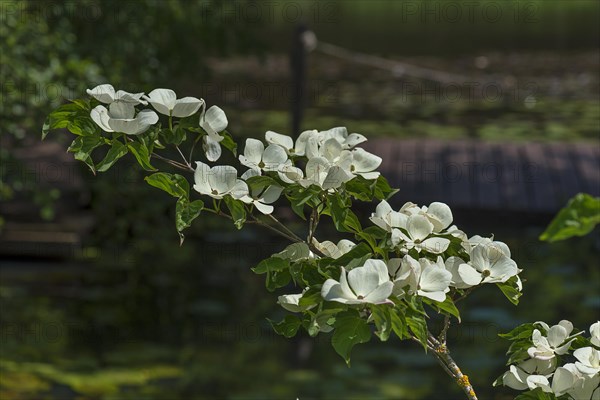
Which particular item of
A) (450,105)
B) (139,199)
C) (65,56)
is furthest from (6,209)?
(450,105)

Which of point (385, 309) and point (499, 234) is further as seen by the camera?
point (499, 234)

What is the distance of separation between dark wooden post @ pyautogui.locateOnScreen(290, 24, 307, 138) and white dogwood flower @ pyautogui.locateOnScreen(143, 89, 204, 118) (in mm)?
4033

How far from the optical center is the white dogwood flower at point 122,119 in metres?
1.19

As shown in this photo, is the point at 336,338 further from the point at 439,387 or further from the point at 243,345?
the point at 243,345

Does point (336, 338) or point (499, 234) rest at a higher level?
point (336, 338)

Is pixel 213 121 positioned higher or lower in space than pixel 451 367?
higher

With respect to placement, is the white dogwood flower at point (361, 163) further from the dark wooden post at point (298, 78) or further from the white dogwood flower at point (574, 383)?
the dark wooden post at point (298, 78)

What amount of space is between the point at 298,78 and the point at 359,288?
4400mm

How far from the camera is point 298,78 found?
212 inches

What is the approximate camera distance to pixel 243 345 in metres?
3.92

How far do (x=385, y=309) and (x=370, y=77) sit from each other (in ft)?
32.5

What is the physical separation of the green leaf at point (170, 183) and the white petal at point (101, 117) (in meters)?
0.08

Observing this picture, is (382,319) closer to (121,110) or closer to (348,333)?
(348,333)

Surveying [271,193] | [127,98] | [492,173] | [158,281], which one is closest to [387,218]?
[271,193]
